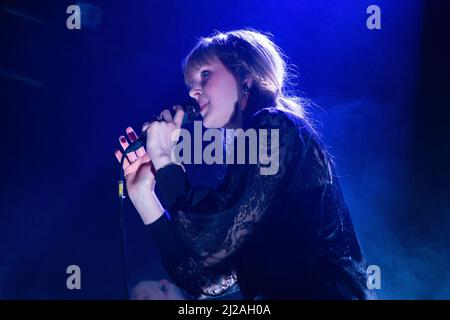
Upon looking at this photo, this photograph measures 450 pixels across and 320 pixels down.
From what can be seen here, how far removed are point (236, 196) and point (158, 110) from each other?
2.74 feet

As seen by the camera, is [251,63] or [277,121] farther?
[251,63]

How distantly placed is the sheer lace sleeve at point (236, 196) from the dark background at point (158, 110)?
0.60 metres

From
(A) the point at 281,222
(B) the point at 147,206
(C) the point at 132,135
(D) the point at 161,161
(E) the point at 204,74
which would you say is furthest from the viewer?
(C) the point at 132,135

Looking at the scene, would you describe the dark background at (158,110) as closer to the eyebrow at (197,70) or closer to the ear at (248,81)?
the eyebrow at (197,70)

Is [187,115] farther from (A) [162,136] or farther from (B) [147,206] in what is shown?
(B) [147,206]

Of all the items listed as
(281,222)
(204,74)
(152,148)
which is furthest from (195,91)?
(281,222)

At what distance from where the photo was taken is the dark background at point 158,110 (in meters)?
2.07

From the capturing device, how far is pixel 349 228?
1.44 metres

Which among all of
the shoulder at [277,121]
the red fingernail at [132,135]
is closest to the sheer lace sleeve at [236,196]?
the shoulder at [277,121]

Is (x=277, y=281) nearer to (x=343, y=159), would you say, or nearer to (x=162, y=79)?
(x=343, y=159)

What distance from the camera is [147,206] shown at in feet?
5.34

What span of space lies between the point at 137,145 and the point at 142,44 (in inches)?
25.1
